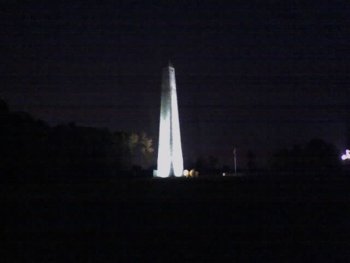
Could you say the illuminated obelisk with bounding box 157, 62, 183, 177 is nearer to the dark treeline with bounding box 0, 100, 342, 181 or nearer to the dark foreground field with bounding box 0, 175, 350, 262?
the dark treeline with bounding box 0, 100, 342, 181

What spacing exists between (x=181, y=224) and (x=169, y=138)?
18.0 meters

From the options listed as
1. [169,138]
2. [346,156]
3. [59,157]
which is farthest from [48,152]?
[169,138]

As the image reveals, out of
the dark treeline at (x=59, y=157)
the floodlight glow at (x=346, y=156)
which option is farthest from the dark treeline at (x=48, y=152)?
the floodlight glow at (x=346, y=156)

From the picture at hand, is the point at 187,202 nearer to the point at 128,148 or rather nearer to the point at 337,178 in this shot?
A: the point at 337,178

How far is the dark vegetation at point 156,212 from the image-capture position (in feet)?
20.5

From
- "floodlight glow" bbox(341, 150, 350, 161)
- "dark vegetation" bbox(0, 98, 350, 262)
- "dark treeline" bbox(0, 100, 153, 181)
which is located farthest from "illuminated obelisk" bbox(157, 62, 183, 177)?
"floodlight glow" bbox(341, 150, 350, 161)

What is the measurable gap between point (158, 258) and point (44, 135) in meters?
10.1

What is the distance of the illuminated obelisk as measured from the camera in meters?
24.4

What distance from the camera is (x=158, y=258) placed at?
235 inches

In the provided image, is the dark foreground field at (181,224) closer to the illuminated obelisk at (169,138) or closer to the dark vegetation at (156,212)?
the dark vegetation at (156,212)

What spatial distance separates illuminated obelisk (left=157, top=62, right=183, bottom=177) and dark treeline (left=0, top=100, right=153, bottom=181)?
441 centimetres

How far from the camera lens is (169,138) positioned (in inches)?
1018

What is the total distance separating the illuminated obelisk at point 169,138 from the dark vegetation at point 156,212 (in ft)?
24.6

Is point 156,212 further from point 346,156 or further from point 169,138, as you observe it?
point 169,138
